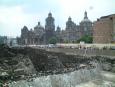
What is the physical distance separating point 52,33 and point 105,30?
70.7 metres

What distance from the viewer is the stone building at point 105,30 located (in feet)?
212

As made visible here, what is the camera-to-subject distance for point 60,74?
2367cm

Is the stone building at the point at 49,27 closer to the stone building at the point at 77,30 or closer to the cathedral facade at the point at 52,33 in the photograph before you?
the cathedral facade at the point at 52,33

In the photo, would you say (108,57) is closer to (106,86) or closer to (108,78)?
(108,78)

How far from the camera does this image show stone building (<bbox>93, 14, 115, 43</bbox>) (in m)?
64.7

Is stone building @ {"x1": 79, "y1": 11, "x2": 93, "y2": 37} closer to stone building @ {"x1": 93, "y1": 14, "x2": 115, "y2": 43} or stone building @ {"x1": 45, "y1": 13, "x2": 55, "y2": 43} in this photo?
stone building @ {"x1": 45, "y1": 13, "x2": 55, "y2": 43}

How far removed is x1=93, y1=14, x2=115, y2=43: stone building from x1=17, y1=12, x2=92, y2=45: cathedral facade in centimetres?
5358

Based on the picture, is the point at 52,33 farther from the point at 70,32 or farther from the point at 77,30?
the point at 77,30

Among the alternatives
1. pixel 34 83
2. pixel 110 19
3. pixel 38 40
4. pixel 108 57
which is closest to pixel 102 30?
pixel 110 19

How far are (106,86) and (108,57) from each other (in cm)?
1651

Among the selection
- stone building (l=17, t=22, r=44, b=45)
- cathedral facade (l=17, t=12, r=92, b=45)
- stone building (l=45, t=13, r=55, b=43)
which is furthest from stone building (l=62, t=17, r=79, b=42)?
stone building (l=17, t=22, r=44, b=45)

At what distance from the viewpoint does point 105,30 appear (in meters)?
67.9

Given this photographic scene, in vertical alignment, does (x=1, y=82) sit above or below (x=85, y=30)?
below

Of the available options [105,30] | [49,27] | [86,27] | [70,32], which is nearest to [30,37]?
[49,27]
